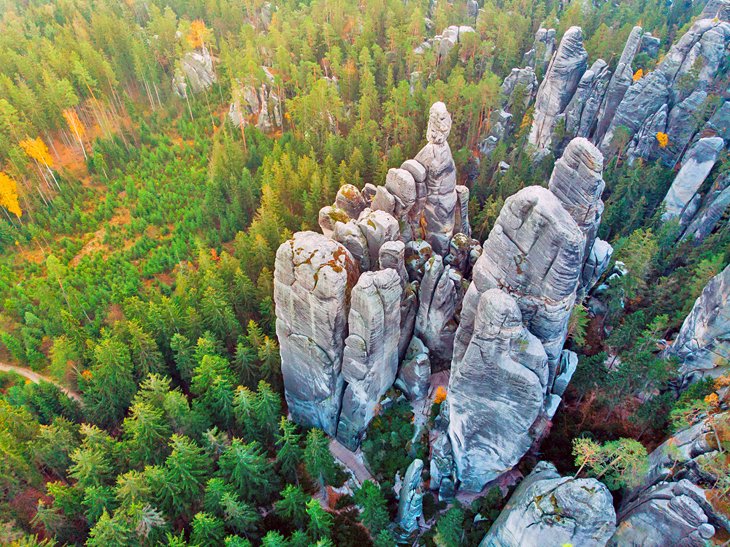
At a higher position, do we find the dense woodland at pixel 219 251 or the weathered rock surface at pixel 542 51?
the weathered rock surface at pixel 542 51

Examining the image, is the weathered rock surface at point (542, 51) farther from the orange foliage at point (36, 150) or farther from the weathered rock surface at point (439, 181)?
the orange foliage at point (36, 150)

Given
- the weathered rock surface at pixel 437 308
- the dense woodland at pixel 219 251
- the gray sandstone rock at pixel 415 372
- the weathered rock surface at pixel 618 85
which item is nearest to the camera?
the dense woodland at pixel 219 251

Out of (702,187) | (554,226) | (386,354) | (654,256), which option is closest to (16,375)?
(386,354)

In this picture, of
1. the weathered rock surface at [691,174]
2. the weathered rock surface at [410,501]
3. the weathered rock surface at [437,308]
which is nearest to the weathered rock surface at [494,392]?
the weathered rock surface at [410,501]

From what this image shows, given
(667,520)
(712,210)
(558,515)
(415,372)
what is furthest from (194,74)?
(667,520)

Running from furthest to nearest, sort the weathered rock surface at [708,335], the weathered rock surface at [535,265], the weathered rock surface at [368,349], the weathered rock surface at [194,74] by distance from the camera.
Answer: the weathered rock surface at [194,74]
the weathered rock surface at [708,335]
the weathered rock surface at [368,349]
the weathered rock surface at [535,265]

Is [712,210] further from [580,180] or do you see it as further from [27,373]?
[27,373]

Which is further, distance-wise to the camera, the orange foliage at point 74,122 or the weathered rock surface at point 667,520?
the orange foliage at point 74,122

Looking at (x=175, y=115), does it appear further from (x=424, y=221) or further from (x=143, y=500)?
(x=143, y=500)
